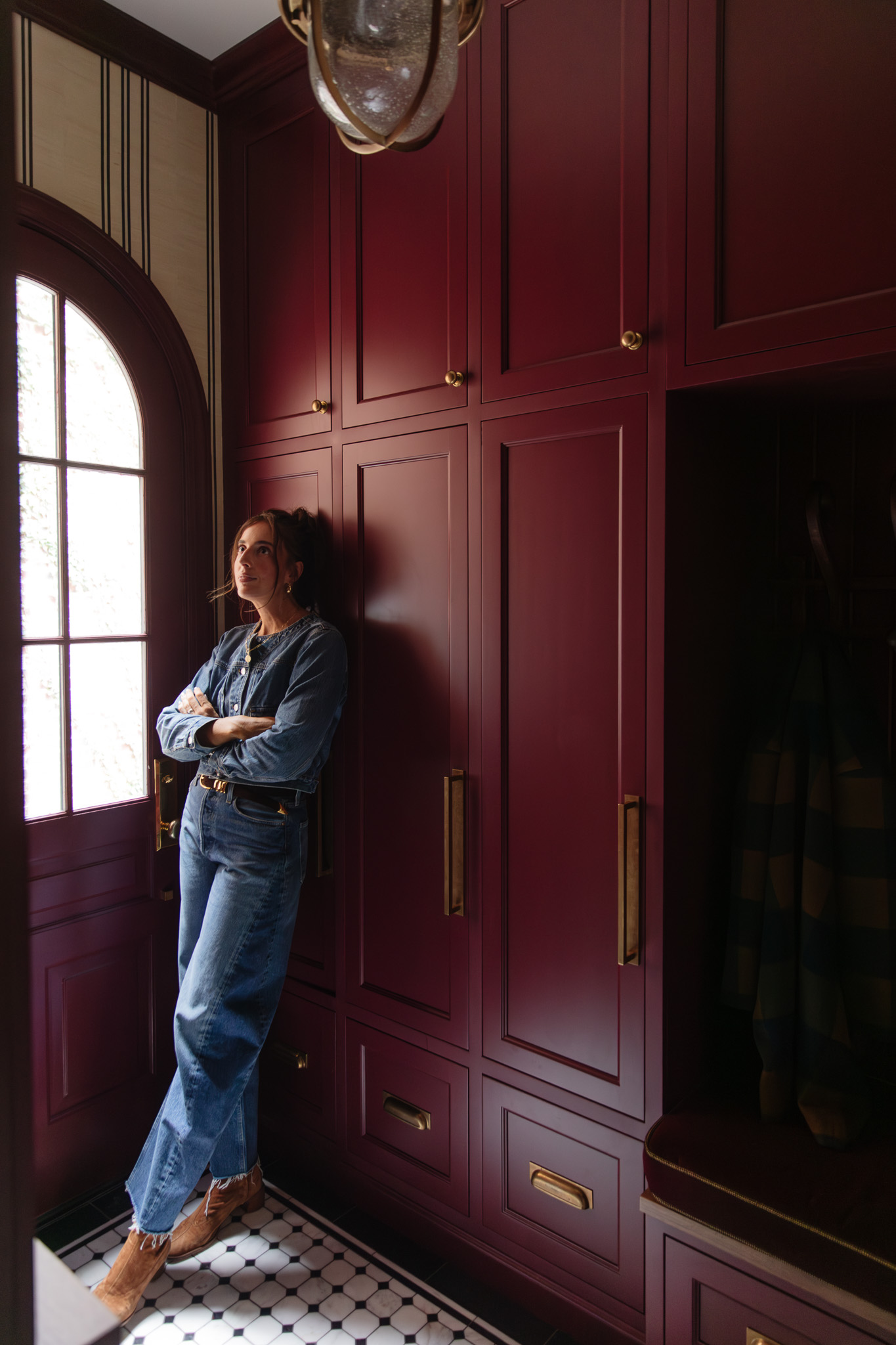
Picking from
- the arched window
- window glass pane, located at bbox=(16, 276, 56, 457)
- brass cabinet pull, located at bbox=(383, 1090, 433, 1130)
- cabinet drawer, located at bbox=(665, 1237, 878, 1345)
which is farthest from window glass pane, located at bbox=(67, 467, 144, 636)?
cabinet drawer, located at bbox=(665, 1237, 878, 1345)

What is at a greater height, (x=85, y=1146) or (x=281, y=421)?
(x=281, y=421)

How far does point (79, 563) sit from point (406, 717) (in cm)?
96

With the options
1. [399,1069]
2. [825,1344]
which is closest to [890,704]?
[825,1344]

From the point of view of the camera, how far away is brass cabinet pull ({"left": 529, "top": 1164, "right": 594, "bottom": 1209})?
1.63 m

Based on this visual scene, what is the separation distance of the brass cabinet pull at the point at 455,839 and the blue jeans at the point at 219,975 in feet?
1.29

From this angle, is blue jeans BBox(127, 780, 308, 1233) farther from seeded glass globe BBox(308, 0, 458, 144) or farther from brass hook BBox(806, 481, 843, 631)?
seeded glass globe BBox(308, 0, 458, 144)

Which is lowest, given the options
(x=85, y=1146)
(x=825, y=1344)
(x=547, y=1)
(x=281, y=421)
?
(x=85, y=1146)

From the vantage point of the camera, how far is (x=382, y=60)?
806 millimetres

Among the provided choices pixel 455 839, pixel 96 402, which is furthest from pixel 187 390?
pixel 455 839

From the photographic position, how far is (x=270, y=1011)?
1.98 metres

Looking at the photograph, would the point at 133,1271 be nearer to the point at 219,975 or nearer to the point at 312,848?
the point at 219,975

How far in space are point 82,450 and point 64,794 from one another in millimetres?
884

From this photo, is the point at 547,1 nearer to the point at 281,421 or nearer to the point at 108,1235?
the point at 281,421

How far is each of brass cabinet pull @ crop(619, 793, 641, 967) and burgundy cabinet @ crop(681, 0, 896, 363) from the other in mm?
817
